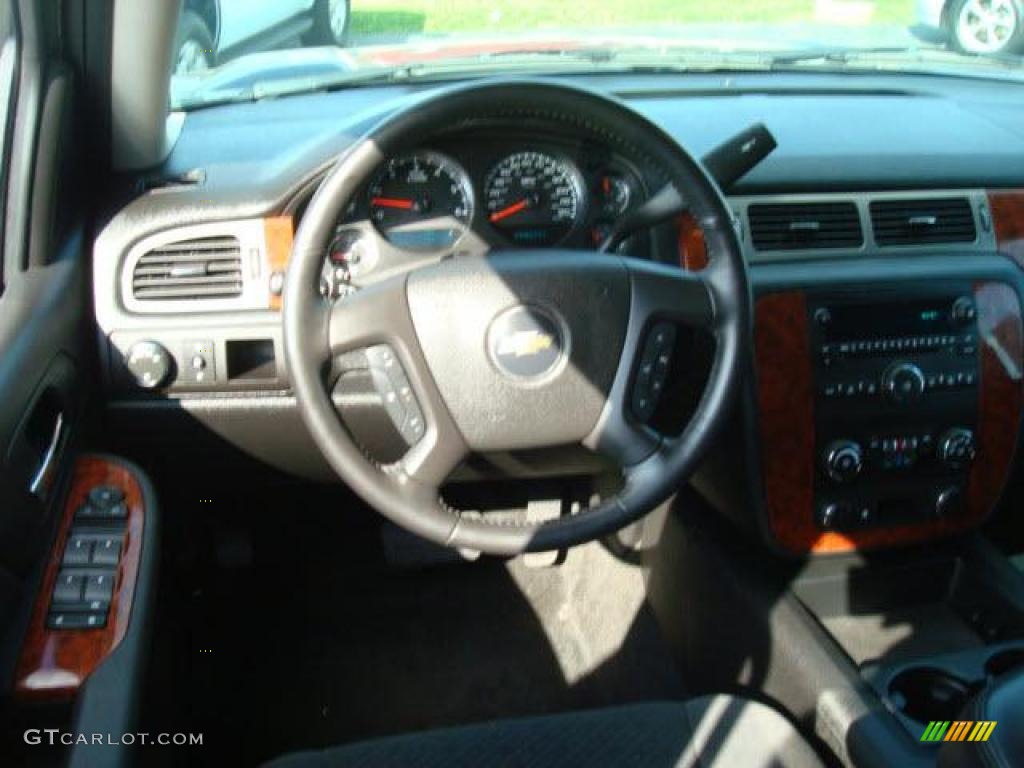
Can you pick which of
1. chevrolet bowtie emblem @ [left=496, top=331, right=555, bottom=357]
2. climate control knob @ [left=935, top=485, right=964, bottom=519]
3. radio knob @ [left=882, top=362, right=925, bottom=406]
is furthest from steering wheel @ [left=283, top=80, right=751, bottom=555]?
climate control knob @ [left=935, top=485, right=964, bottom=519]

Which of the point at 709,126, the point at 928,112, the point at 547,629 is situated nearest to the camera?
the point at 709,126

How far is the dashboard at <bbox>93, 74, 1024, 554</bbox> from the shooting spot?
1.83 metres

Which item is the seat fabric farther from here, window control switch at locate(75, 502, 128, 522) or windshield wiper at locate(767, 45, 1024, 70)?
windshield wiper at locate(767, 45, 1024, 70)

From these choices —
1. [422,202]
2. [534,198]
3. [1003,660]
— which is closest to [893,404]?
[1003,660]

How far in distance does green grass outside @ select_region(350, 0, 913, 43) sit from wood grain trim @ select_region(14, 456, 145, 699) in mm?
1282

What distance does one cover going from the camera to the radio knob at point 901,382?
2146 millimetres

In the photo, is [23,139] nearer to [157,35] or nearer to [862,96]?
[157,35]

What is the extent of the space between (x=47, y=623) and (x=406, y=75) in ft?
4.61

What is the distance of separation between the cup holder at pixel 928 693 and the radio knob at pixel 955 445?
1.43ft

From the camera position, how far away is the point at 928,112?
2598 mm

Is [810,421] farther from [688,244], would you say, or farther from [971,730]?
[971,730]

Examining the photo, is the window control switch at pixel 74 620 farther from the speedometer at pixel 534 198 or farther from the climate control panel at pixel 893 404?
the climate control panel at pixel 893 404

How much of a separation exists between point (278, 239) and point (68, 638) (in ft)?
2.47

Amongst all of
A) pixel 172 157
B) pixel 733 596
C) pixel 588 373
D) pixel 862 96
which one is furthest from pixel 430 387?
pixel 862 96
